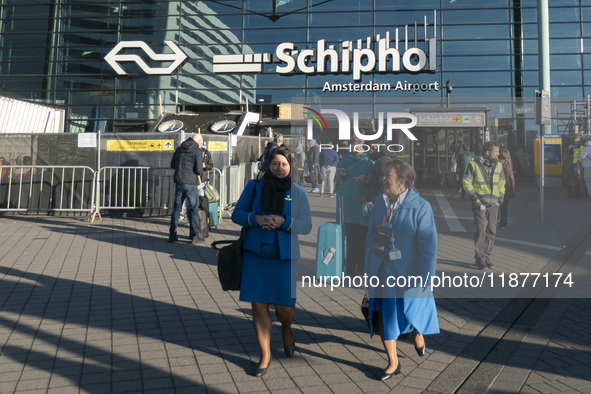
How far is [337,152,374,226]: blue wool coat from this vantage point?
11.8 ft

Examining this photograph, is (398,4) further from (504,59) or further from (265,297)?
(265,297)

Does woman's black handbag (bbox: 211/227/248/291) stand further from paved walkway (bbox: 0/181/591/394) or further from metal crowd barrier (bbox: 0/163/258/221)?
metal crowd barrier (bbox: 0/163/258/221)

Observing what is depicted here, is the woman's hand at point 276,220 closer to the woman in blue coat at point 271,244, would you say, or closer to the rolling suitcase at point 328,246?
the woman in blue coat at point 271,244

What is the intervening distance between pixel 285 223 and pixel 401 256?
2.57ft

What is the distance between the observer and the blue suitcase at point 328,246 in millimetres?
4277

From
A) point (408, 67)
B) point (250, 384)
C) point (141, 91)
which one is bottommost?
point (250, 384)

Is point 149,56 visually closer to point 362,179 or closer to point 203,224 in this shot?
point 203,224

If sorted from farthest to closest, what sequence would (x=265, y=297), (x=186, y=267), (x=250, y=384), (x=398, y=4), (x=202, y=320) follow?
(x=398, y=4) → (x=186, y=267) → (x=202, y=320) → (x=265, y=297) → (x=250, y=384)

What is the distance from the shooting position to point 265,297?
373 cm

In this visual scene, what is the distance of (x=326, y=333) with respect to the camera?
14.7 feet

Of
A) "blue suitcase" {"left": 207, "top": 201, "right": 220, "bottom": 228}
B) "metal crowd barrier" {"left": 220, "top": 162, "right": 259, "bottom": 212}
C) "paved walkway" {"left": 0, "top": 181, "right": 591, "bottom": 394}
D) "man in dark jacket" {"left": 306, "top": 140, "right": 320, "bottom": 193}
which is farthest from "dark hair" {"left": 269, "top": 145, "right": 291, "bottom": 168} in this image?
"metal crowd barrier" {"left": 220, "top": 162, "right": 259, "bottom": 212}

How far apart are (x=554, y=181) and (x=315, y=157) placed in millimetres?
1522

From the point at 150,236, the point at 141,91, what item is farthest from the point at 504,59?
the point at 150,236

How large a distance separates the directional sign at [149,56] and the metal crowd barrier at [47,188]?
577 inches
